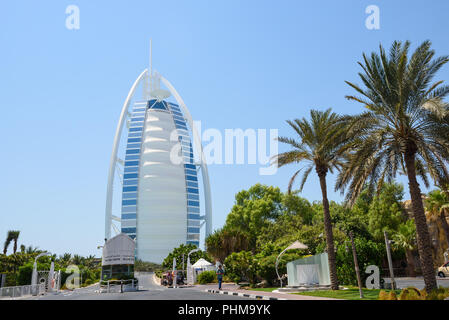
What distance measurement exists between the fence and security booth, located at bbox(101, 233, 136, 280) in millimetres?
5070

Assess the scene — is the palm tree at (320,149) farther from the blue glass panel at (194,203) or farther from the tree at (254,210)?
the blue glass panel at (194,203)

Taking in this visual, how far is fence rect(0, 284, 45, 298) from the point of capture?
1020 inches

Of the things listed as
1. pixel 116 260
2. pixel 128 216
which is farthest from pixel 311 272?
pixel 128 216

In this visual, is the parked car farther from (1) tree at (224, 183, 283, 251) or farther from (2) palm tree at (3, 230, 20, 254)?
(2) palm tree at (3, 230, 20, 254)

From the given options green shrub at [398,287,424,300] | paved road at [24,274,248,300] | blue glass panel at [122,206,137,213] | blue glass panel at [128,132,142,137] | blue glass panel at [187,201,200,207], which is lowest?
paved road at [24,274,248,300]

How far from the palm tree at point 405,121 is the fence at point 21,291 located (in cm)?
2310

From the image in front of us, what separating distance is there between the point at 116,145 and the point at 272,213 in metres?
51.4

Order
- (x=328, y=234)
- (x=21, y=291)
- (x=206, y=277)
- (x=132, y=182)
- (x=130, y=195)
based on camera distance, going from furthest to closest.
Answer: (x=132, y=182)
(x=130, y=195)
(x=206, y=277)
(x=21, y=291)
(x=328, y=234)

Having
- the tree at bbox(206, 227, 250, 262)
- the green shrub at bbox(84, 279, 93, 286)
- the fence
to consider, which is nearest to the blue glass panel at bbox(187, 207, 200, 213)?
the green shrub at bbox(84, 279, 93, 286)

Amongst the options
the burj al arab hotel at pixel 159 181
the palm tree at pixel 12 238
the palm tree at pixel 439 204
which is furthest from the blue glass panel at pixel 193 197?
the palm tree at pixel 439 204

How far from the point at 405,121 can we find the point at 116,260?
26.3m

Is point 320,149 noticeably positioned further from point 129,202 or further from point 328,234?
point 129,202

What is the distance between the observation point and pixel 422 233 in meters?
15.6
